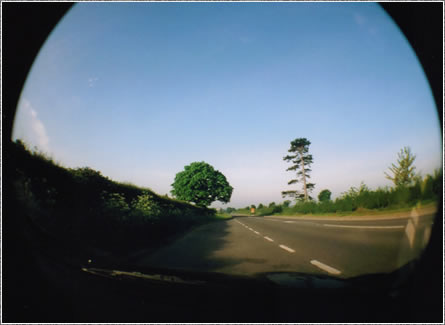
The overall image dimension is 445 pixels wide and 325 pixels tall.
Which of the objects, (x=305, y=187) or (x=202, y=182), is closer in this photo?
(x=202, y=182)

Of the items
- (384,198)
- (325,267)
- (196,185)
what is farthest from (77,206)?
(196,185)

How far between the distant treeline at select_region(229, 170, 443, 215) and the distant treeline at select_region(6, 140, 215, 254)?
6371mm

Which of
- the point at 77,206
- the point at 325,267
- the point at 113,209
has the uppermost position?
the point at 77,206

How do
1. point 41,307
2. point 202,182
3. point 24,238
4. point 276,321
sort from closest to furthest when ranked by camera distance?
point 276,321, point 41,307, point 24,238, point 202,182

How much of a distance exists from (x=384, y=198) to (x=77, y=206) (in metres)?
12.7

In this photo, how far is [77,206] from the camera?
17.3 ft

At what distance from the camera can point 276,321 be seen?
1.77m

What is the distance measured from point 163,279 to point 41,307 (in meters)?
1.33

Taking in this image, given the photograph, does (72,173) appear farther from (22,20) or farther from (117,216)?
(22,20)

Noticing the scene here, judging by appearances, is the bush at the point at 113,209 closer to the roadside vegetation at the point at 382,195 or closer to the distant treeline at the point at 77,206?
the distant treeline at the point at 77,206

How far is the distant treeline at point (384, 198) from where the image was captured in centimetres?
286

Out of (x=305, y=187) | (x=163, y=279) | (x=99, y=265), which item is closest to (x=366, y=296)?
(x=163, y=279)

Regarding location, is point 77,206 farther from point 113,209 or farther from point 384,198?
point 384,198

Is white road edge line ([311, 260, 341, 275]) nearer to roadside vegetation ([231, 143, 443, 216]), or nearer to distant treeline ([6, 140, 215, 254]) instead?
roadside vegetation ([231, 143, 443, 216])
